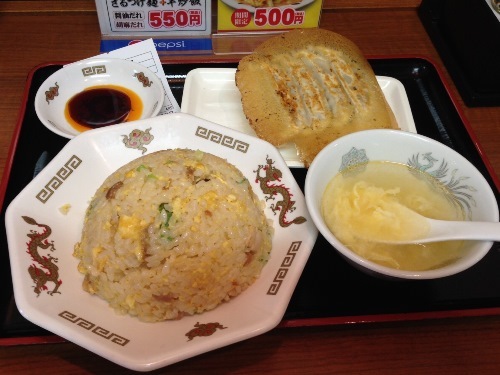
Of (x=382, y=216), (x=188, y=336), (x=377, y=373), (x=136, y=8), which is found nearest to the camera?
(x=188, y=336)

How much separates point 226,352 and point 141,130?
962 mm

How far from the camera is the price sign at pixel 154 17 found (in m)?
2.40

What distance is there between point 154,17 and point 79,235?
138 cm

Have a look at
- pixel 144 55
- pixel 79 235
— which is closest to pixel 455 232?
pixel 79 235

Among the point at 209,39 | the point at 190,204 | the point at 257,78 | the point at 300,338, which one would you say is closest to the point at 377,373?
the point at 300,338

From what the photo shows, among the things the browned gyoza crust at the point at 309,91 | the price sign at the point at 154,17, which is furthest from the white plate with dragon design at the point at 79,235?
the price sign at the point at 154,17

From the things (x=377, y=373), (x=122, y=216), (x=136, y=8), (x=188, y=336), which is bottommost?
(x=377, y=373)

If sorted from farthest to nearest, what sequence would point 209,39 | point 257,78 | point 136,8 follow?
point 209,39
point 136,8
point 257,78

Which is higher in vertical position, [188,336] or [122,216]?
[122,216]

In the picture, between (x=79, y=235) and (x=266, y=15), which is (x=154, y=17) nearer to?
Answer: (x=266, y=15)

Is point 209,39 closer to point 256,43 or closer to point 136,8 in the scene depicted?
point 256,43

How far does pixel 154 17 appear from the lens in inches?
97.5

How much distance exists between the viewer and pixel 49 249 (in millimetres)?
1538

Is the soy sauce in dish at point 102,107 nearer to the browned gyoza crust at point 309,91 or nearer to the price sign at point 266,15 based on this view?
the browned gyoza crust at point 309,91
